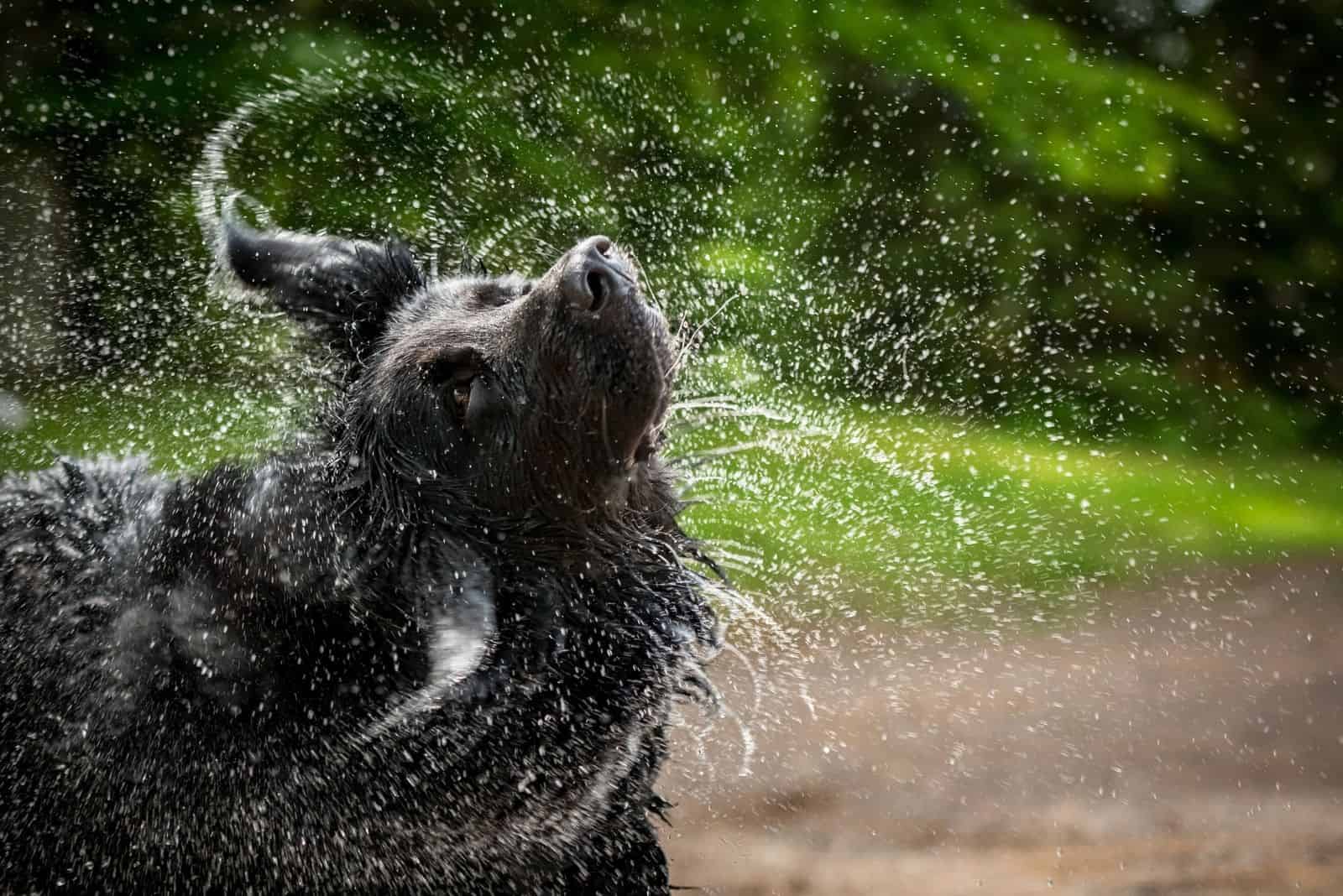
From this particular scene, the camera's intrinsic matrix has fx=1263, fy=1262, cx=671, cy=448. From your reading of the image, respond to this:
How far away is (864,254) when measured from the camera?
7.74 metres

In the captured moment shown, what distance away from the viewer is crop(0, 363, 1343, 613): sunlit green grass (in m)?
6.09

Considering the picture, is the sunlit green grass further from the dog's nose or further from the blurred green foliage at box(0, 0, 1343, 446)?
the dog's nose

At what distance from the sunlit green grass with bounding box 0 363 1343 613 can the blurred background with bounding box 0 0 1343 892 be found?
0.09 ft

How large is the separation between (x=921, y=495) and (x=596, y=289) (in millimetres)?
4891

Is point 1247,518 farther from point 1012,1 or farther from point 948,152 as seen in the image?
point 1012,1

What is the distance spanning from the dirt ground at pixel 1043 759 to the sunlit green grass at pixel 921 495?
44 cm

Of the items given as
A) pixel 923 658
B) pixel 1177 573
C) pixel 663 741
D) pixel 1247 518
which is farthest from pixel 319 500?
pixel 1247 518

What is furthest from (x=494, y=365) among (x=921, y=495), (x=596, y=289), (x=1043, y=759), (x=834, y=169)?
(x=834, y=169)

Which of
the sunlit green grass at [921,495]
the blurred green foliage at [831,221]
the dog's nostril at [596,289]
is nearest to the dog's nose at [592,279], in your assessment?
the dog's nostril at [596,289]

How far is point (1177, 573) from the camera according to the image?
24.1ft

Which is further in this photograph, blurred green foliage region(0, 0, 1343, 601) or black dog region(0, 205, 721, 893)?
blurred green foliage region(0, 0, 1343, 601)

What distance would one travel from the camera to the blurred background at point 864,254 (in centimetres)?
597

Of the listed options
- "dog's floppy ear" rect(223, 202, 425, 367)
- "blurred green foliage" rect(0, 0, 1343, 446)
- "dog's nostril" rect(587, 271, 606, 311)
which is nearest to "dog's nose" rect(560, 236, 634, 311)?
"dog's nostril" rect(587, 271, 606, 311)

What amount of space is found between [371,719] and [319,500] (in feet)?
1.84
